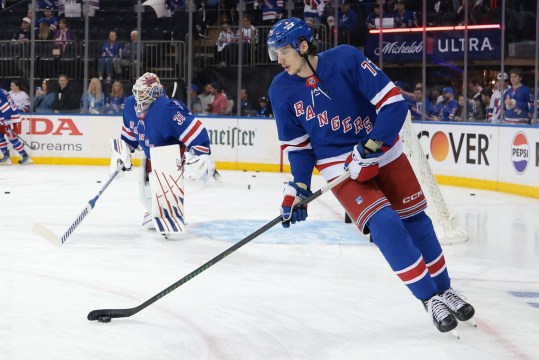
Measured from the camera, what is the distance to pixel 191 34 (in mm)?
11375

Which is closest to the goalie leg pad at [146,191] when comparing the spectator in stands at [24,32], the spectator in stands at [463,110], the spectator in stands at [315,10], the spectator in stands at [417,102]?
the spectator in stands at [463,110]

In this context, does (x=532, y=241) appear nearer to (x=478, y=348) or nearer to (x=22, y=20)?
(x=478, y=348)

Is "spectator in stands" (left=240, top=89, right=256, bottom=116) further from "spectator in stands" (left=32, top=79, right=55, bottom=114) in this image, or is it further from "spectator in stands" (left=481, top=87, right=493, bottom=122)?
"spectator in stands" (left=481, top=87, right=493, bottom=122)

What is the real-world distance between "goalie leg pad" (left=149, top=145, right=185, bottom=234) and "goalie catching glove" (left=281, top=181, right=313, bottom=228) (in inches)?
89.1

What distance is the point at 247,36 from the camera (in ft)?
36.5

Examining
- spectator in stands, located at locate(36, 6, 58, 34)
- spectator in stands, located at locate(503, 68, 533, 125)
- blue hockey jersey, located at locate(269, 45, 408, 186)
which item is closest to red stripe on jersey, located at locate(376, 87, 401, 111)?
blue hockey jersey, located at locate(269, 45, 408, 186)

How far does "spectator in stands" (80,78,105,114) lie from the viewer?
11.4m

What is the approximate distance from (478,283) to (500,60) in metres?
5.27

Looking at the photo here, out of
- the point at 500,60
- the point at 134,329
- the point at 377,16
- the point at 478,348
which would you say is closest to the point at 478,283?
the point at 478,348

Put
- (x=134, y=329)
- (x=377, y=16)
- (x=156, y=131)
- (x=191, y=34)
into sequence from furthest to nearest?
(x=191, y=34) < (x=377, y=16) < (x=156, y=131) < (x=134, y=329)

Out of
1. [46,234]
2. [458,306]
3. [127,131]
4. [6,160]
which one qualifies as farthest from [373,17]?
[458,306]

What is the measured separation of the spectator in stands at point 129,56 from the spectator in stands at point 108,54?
5 centimetres

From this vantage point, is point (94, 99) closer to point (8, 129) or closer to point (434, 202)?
point (8, 129)

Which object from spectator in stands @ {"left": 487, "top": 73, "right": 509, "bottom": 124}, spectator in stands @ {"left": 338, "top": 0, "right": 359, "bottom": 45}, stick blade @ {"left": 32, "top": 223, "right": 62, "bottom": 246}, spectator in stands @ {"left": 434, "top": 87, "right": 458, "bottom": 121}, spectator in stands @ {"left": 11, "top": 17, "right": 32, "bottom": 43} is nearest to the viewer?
stick blade @ {"left": 32, "top": 223, "right": 62, "bottom": 246}
